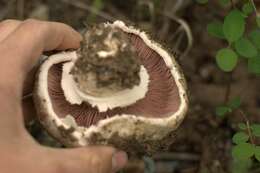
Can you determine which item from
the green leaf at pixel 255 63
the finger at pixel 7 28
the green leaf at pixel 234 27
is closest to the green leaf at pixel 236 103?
the green leaf at pixel 255 63

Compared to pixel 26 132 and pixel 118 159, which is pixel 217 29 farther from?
pixel 26 132

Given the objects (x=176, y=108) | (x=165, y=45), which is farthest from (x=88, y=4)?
Result: (x=176, y=108)

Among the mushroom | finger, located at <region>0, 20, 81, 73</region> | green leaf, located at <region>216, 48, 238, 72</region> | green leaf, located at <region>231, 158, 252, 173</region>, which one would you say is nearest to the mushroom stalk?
the mushroom

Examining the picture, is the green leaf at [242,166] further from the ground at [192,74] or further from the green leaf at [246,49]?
the green leaf at [246,49]

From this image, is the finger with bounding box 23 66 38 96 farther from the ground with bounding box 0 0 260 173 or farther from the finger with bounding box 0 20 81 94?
the ground with bounding box 0 0 260 173

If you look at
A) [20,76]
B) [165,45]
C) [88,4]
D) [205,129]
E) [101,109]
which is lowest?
[205,129]

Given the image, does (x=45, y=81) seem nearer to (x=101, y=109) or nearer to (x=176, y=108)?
(x=101, y=109)
